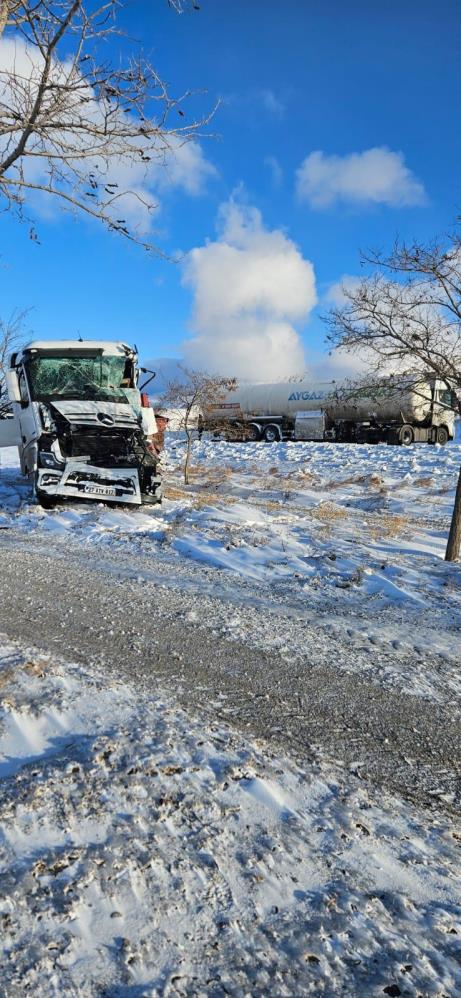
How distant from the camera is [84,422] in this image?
1015 centimetres

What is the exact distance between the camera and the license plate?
32.8 ft

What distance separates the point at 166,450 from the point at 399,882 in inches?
1105

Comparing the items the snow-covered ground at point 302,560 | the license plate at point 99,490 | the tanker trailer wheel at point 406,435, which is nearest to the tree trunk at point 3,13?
the snow-covered ground at point 302,560

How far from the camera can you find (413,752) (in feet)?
9.55

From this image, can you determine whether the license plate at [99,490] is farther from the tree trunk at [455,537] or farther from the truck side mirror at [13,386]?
the tree trunk at [455,537]

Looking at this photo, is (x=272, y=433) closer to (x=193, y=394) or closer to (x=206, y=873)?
(x=193, y=394)

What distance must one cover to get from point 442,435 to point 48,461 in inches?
1145

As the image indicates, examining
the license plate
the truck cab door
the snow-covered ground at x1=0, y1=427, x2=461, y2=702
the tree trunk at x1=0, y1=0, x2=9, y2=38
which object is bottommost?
the snow-covered ground at x1=0, y1=427, x2=461, y2=702

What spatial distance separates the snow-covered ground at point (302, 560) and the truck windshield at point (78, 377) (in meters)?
2.22

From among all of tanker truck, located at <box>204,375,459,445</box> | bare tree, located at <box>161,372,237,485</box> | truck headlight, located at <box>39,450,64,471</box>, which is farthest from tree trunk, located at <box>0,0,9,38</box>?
tanker truck, located at <box>204,375,459,445</box>

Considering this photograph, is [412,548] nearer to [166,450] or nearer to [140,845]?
[140,845]

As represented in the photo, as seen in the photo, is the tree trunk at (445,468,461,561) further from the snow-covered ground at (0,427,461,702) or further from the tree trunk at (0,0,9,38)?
the tree trunk at (0,0,9,38)

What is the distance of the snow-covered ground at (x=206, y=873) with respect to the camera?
1607 millimetres

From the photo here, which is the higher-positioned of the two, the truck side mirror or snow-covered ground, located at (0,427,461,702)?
the truck side mirror
